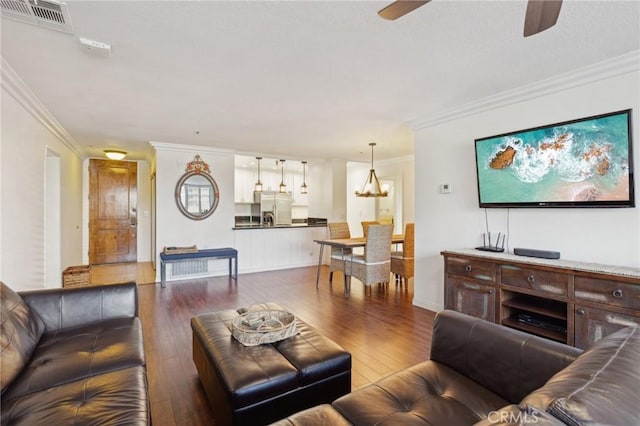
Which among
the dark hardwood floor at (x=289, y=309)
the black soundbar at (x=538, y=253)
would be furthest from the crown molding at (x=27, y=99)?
the black soundbar at (x=538, y=253)

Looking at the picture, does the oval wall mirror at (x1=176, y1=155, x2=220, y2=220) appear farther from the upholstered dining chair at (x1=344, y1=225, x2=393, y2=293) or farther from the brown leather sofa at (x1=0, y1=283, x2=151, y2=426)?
the brown leather sofa at (x1=0, y1=283, x2=151, y2=426)

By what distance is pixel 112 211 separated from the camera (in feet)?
24.0

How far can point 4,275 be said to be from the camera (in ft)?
8.25

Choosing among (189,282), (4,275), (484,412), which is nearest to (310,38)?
(484,412)

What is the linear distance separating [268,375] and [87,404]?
2.57 feet

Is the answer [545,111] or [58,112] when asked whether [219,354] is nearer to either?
[545,111]

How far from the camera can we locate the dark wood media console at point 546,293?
7.05 feet

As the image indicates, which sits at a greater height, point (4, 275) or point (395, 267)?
point (4, 275)

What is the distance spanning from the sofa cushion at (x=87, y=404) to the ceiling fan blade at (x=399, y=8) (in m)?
2.03

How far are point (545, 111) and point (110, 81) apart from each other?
3977mm

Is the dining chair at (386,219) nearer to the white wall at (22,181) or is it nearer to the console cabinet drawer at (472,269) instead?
the console cabinet drawer at (472,269)

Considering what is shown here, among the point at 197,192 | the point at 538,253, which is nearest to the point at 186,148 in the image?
the point at 197,192

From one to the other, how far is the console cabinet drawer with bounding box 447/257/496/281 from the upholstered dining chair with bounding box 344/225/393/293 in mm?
1362

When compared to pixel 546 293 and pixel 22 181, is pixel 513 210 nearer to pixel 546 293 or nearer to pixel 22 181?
pixel 546 293
